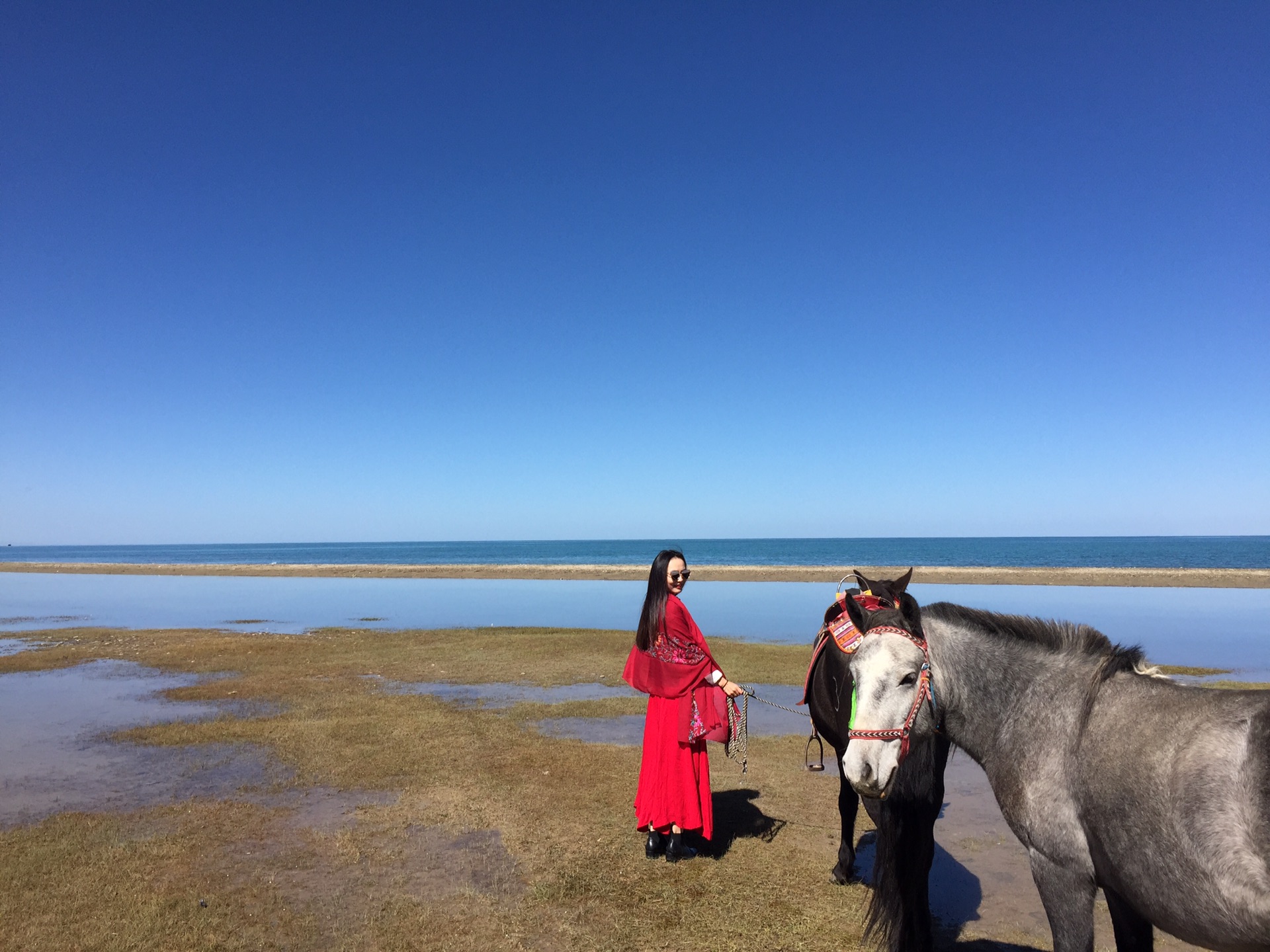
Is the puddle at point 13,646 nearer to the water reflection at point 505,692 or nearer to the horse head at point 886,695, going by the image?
the water reflection at point 505,692

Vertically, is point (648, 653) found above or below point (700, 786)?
above

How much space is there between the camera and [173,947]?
439cm

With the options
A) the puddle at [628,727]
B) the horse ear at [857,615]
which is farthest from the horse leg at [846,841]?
the puddle at [628,727]

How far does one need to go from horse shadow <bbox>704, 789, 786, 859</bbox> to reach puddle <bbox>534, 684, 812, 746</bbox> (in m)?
2.08

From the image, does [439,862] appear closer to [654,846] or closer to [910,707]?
[654,846]

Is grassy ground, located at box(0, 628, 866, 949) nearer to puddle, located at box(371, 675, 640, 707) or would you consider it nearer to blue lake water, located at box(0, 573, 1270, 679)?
puddle, located at box(371, 675, 640, 707)

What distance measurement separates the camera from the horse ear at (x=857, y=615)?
3.33 m

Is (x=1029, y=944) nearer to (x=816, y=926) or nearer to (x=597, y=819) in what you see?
(x=816, y=926)

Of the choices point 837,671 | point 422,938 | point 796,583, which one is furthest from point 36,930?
point 796,583

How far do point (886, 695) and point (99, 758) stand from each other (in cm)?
981

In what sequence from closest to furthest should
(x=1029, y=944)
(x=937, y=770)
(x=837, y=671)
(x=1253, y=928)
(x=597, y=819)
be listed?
1. (x=1253, y=928)
2. (x=937, y=770)
3. (x=1029, y=944)
4. (x=837, y=671)
5. (x=597, y=819)

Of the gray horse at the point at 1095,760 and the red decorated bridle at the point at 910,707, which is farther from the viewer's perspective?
the red decorated bridle at the point at 910,707

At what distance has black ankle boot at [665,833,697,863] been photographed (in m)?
5.69

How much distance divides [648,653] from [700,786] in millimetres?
1147
